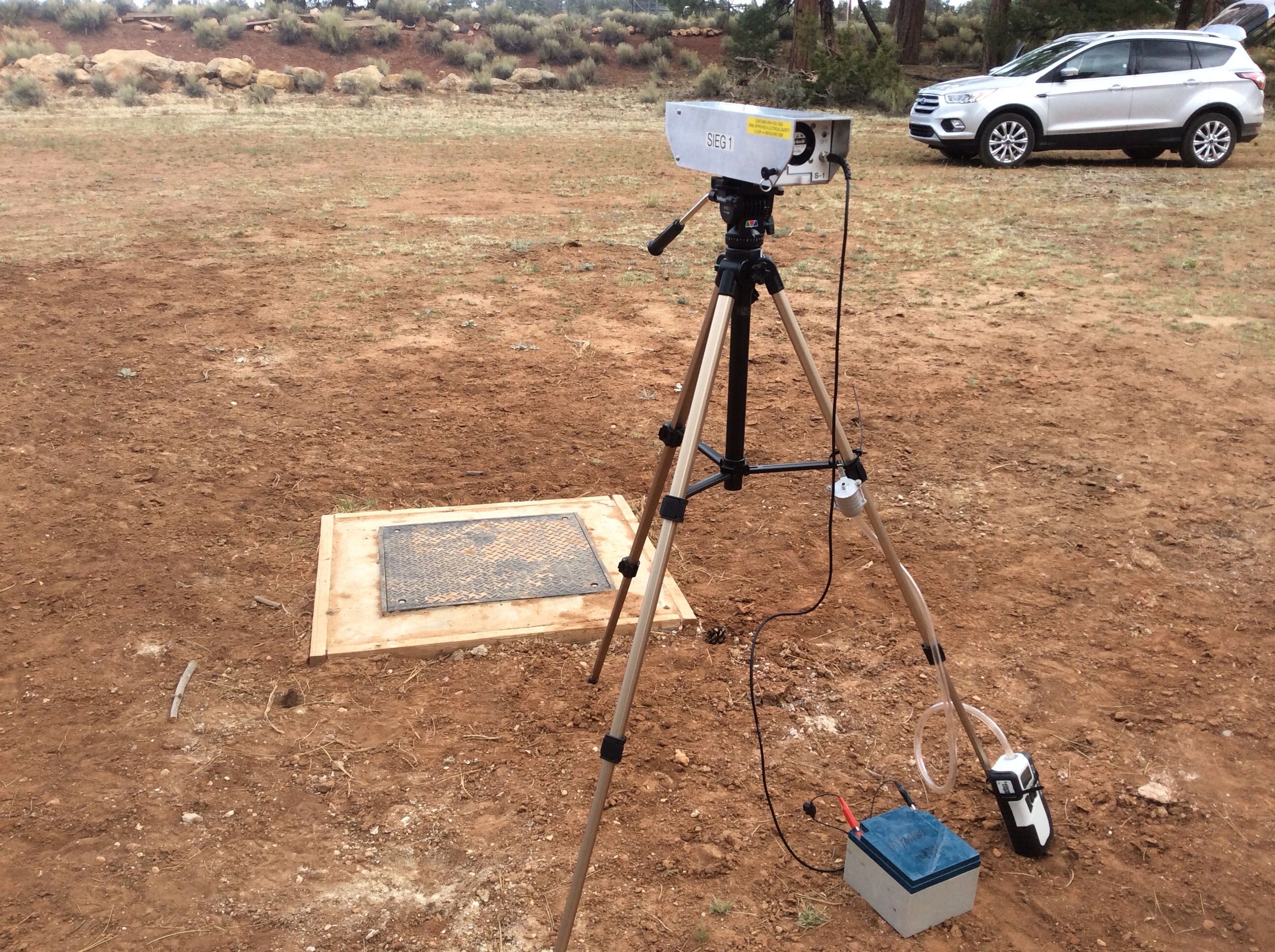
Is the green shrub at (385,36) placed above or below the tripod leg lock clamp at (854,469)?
above

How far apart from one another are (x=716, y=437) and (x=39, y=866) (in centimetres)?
336

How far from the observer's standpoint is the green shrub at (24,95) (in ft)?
61.6

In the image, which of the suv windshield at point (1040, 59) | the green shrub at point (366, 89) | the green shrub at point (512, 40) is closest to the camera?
the suv windshield at point (1040, 59)

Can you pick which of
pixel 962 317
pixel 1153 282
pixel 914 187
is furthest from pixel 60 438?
pixel 914 187

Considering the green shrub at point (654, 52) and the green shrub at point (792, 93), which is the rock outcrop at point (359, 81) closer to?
the green shrub at point (654, 52)

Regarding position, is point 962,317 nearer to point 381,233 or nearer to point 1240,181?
point 381,233

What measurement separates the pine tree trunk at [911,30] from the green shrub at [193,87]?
15.8m

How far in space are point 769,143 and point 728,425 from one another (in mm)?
702

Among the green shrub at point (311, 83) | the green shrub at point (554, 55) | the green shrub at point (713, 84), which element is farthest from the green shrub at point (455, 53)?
the green shrub at point (713, 84)

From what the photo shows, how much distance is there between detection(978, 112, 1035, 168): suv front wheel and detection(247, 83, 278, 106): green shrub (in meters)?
14.3

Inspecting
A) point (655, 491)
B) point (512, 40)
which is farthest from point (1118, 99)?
point (512, 40)

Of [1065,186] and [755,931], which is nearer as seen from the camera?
[755,931]

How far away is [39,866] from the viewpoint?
246cm

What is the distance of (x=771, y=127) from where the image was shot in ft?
6.67
